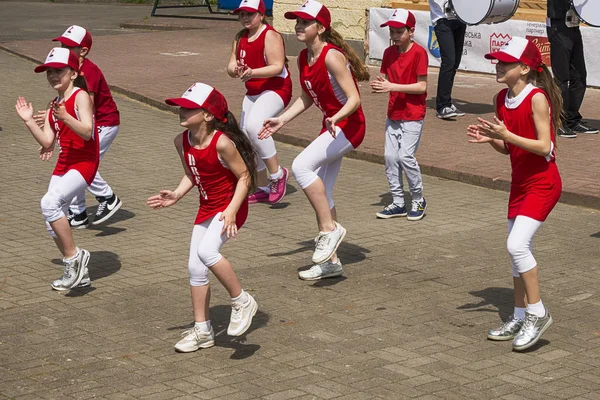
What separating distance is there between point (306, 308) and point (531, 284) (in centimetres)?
156

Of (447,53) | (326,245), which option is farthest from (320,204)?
(447,53)

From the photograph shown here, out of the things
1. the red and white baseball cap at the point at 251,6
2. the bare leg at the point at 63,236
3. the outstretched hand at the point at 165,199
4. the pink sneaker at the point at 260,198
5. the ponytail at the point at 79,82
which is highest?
the red and white baseball cap at the point at 251,6

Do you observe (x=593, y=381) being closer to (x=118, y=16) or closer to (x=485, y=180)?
(x=485, y=180)

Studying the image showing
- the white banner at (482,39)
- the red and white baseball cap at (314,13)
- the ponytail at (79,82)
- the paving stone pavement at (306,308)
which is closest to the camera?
the paving stone pavement at (306,308)

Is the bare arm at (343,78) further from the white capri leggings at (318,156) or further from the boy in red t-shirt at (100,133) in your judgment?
the boy in red t-shirt at (100,133)

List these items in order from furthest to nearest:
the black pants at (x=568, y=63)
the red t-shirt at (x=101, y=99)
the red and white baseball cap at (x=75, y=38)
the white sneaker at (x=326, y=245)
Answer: the black pants at (x=568, y=63) < the red t-shirt at (x=101, y=99) < the red and white baseball cap at (x=75, y=38) < the white sneaker at (x=326, y=245)

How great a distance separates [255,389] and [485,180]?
574 cm

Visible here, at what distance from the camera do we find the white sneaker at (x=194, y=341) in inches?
259

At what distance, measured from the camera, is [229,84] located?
17297 mm

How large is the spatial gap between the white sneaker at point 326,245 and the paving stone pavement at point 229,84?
321 cm

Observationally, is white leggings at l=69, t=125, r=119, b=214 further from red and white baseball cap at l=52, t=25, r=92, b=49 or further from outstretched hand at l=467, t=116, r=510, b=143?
outstretched hand at l=467, t=116, r=510, b=143

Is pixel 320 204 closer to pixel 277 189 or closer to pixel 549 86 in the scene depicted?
pixel 549 86

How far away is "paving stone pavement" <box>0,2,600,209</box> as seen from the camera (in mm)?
11578

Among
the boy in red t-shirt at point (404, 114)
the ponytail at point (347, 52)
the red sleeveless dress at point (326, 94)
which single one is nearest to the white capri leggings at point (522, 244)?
the red sleeveless dress at point (326, 94)
